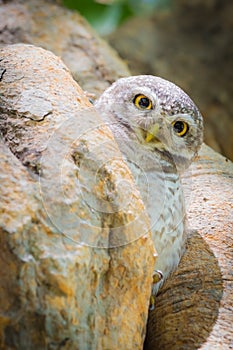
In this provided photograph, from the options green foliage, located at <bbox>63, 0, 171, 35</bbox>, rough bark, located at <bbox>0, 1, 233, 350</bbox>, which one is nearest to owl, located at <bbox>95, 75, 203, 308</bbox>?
rough bark, located at <bbox>0, 1, 233, 350</bbox>

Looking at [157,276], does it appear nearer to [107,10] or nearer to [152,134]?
[152,134]

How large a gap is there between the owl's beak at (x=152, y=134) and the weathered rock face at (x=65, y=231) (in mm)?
373

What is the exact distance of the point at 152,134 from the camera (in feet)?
6.91

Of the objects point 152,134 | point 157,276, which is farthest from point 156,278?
point 152,134

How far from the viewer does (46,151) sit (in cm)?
157

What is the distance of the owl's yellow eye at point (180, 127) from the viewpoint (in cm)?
217

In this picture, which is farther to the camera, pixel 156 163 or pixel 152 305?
pixel 156 163

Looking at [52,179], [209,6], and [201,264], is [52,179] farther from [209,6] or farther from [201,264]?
[209,6]

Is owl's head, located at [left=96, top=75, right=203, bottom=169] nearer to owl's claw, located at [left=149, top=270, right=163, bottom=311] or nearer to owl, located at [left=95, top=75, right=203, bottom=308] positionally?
owl, located at [left=95, top=75, right=203, bottom=308]

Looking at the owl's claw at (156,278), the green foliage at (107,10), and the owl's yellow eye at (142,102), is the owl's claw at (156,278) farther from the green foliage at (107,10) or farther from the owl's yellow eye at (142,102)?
the green foliage at (107,10)

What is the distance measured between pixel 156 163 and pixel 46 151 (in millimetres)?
656

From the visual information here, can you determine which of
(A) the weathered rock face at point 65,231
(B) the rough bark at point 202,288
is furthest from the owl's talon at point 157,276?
(A) the weathered rock face at point 65,231

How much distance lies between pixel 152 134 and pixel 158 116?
0.08 meters

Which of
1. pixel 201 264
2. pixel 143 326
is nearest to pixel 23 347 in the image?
pixel 143 326
